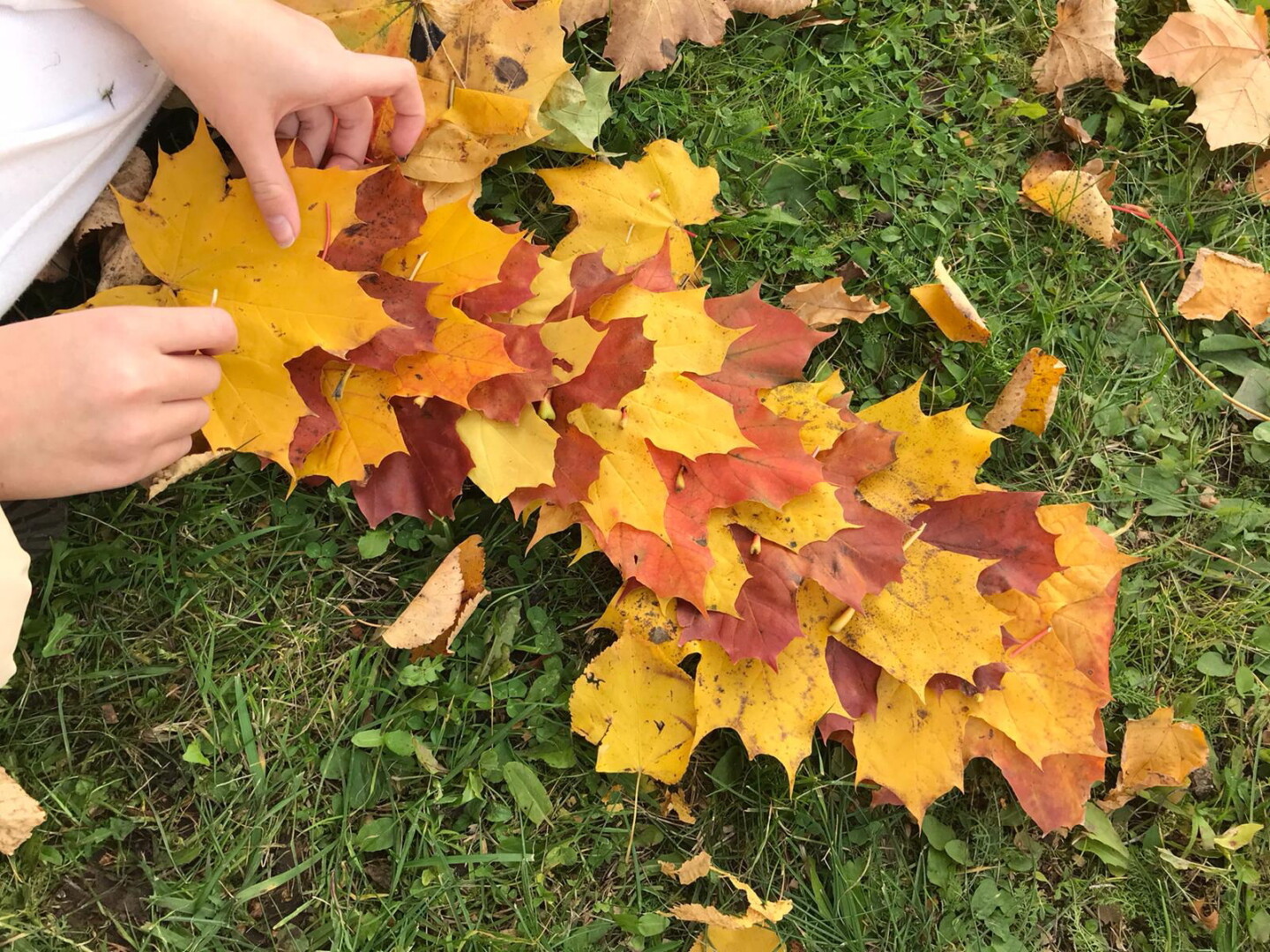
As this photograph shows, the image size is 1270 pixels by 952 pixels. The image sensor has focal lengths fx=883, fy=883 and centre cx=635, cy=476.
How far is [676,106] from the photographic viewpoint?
1.67m

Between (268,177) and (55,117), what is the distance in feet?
1.06

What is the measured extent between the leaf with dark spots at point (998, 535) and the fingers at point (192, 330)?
1074 mm

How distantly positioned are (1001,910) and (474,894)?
3.04 ft

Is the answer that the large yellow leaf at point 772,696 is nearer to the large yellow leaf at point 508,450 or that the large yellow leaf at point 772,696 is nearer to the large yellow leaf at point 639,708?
the large yellow leaf at point 639,708

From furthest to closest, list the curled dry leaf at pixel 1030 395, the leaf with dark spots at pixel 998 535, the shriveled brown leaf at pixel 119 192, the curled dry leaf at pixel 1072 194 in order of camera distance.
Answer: the curled dry leaf at pixel 1072 194, the curled dry leaf at pixel 1030 395, the leaf with dark spots at pixel 998 535, the shriveled brown leaf at pixel 119 192

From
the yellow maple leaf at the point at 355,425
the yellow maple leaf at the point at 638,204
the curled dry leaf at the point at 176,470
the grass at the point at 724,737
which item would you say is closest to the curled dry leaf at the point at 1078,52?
the grass at the point at 724,737

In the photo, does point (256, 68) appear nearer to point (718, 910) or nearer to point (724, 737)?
point (724, 737)

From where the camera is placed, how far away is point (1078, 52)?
5.90ft

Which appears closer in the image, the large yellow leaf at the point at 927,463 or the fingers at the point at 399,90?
the fingers at the point at 399,90

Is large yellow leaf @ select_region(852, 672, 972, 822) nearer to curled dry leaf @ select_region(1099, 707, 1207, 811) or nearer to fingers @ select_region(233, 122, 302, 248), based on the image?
curled dry leaf @ select_region(1099, 707, 1207, 811)

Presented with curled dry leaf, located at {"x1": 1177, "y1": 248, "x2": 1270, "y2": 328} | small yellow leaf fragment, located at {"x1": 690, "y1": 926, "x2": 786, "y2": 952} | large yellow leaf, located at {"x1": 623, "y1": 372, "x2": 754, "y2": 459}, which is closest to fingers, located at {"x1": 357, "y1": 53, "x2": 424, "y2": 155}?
large yellow leaf, located at {"x1": 623, "y1": 372, "x2": 754, "y2": 459}

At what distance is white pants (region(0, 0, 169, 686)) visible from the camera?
1.20 meters

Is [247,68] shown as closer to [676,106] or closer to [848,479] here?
[676,106]

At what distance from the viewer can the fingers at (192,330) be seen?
114cm
